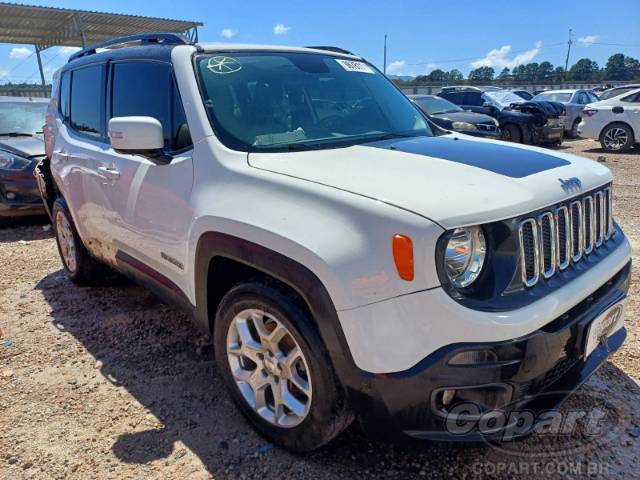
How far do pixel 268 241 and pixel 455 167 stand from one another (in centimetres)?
88

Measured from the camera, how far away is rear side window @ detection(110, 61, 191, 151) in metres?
2.77

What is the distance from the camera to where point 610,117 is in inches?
501

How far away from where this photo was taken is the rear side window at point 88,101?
3.63 meters

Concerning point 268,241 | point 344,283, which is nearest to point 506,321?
point 344,283

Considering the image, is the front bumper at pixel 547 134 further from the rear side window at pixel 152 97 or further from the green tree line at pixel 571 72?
the green tree line at pixel 571 72

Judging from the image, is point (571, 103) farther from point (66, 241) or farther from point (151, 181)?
point (151, 181)

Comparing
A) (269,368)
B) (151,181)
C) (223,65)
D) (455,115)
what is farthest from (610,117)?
(269,368)

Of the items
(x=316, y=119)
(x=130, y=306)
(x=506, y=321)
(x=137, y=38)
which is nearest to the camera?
(x=506, y=321)

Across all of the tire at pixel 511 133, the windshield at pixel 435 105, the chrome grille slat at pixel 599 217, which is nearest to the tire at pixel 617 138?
the tire at pixel 511 133

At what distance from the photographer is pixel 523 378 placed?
71.9 inches

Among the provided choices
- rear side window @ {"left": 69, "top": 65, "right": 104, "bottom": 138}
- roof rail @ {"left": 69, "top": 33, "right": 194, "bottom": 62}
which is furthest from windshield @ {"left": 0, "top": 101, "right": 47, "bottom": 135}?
roof rail @ {"left": 69, "top": 33, "right": 194, "bottom": 62}

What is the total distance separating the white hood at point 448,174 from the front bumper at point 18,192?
5410mm

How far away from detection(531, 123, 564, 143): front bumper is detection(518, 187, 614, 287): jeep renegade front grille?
38.9ft

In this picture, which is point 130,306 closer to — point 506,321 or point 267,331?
point 267,331
